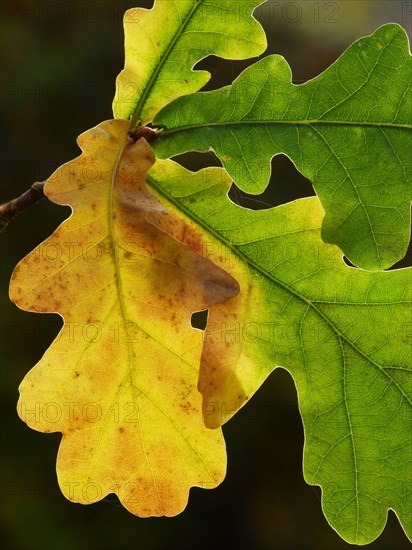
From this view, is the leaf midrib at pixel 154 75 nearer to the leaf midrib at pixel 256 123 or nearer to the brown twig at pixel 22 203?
the leaf midrib at pixel 256 123

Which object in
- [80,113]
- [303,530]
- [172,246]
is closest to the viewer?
[172,246]

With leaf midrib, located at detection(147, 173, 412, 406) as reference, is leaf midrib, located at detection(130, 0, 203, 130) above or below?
above

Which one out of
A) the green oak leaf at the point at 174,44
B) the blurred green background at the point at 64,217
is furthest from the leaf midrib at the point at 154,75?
the blurred green background at the point at 64,217

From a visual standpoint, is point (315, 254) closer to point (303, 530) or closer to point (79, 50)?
point (79, 50)

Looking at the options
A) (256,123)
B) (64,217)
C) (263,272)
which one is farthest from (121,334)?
(64,217)

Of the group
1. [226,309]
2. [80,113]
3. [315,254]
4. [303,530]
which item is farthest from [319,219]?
[303,530]

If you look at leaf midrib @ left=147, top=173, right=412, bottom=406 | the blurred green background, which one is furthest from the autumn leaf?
the blurred green background

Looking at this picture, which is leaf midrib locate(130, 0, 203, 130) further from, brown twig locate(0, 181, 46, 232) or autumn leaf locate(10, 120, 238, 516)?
brown twig locate(0, 181, 46, 232)
